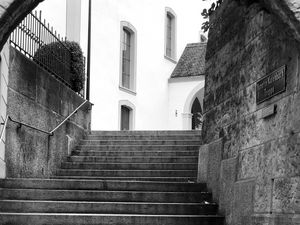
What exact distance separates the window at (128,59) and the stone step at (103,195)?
37.6 ft

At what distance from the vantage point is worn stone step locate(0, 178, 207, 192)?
8102mm

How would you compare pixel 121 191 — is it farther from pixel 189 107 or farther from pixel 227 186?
pixel 189 107

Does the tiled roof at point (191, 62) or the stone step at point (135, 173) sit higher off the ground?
the tiled roof at point (191, 62)

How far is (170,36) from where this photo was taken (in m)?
23.5

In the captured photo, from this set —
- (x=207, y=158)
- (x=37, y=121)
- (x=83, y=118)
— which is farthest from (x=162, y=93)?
(x=207, y=158)

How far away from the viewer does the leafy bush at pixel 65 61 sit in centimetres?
1038

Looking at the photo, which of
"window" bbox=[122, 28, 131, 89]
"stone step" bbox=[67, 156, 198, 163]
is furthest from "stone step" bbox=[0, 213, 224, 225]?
"window" bbox=[122, 28, 131, 89]

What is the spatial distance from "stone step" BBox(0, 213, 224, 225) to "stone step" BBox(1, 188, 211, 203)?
0.75 m

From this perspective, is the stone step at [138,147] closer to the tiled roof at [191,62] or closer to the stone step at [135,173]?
the stone step at [135,173]

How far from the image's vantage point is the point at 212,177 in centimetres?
769

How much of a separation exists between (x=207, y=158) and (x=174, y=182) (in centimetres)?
82

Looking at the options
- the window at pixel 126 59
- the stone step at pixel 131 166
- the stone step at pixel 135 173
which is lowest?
the stone step at pixel 135 173

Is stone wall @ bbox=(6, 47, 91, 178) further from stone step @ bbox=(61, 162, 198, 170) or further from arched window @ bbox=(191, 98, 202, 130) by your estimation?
arched window @ bbox=(191, 98, 202, 130)

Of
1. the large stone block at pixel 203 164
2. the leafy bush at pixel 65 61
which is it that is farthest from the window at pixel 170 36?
the large stone block at pixel 203 164
